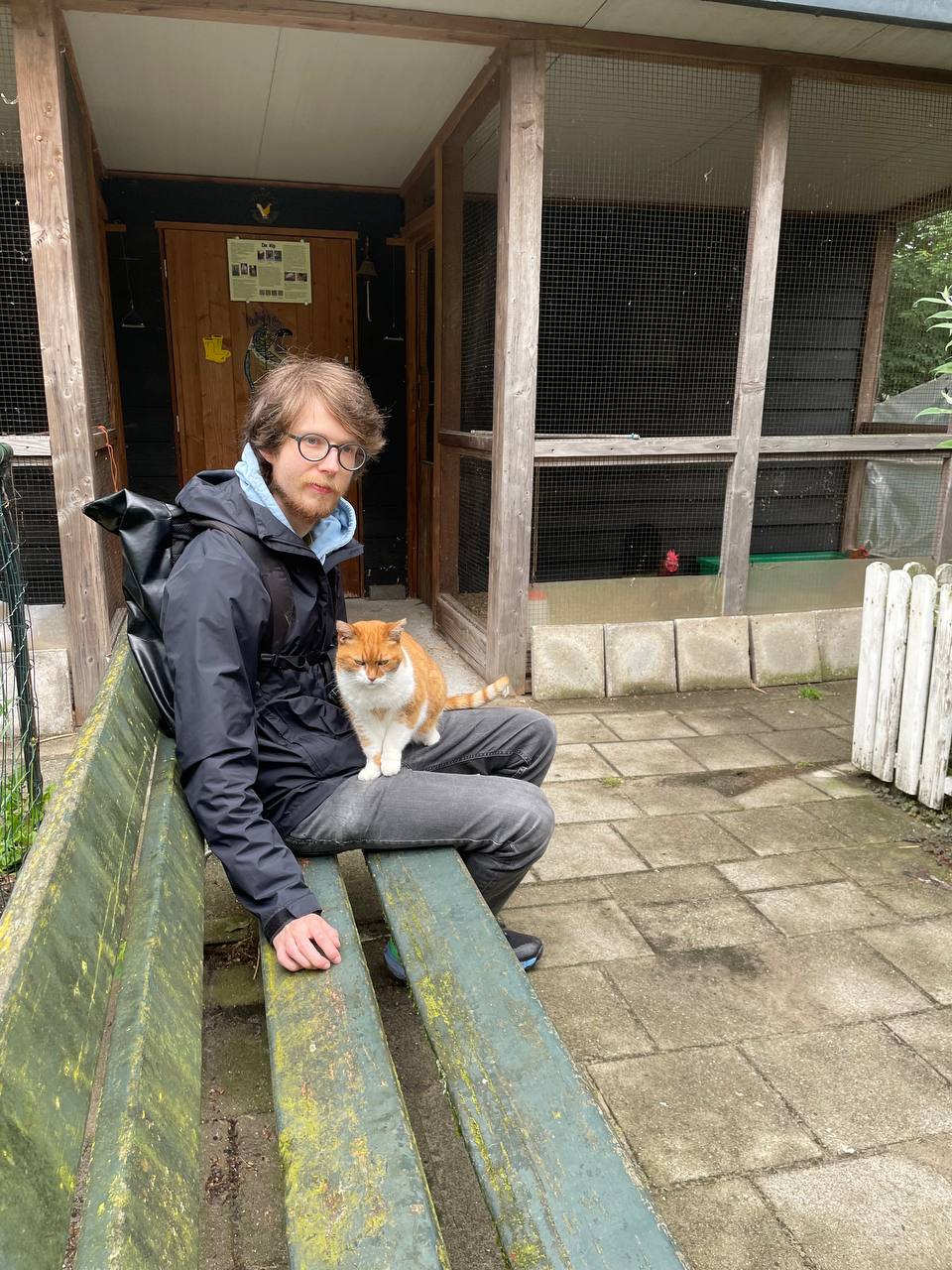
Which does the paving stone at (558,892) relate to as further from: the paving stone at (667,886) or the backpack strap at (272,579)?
the backpack strap at (272,579)

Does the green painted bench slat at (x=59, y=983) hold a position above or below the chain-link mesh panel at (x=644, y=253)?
below

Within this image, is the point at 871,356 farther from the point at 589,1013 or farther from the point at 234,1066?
the point at 234,1066

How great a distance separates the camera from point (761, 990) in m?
2.30

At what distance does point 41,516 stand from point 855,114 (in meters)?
5.53

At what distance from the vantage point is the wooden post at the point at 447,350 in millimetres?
4969

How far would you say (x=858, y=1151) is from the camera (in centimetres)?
179

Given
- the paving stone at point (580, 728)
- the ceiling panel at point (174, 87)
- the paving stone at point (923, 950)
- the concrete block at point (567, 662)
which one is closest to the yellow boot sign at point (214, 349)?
the ceiling panel at point (174, 87)

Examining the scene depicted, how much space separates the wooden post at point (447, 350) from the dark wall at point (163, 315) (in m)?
0.99

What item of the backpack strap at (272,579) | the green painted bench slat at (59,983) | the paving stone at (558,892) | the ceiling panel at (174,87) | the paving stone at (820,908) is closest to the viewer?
the green painted bench slat at (59,983)

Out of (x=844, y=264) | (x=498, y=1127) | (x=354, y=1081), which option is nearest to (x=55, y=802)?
(x=354, y=1081)

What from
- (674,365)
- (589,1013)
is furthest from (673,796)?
(674,365)

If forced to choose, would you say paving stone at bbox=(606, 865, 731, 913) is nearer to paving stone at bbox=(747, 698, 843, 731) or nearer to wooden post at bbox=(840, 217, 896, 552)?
paving stone at bbox=(747, 698, 843, 731)

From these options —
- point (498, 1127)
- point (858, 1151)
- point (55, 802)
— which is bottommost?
point (858, 1151)

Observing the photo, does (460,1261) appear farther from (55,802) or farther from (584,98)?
(584,98)
